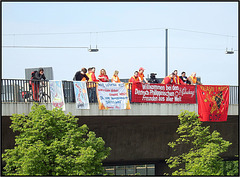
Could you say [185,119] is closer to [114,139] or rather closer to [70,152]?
[114,139]

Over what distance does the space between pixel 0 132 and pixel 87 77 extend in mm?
4462

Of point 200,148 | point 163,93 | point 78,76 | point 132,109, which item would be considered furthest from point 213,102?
point 78,76

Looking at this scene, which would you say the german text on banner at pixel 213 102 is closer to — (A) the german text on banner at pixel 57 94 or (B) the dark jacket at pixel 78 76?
(B) the dark jacket at pixel 78 76

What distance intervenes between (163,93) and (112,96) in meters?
2.69

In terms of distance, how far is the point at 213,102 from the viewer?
26.9 metres

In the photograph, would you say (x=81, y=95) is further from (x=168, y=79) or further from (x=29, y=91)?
(x=168, y=79)

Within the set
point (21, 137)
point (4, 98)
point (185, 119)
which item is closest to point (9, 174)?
point (21, 137)

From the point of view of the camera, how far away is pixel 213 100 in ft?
88.4

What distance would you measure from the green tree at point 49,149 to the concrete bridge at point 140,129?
151cm

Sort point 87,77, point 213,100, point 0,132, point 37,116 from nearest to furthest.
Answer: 1. point 37,116
2. point 0,132
3. point 87,77
4. point 213,100

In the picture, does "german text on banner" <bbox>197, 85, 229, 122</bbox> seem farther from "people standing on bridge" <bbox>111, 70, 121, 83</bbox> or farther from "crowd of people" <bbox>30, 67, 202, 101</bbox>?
"people standing on bridge" <bbox>111, 70, 121, 83</bbox>

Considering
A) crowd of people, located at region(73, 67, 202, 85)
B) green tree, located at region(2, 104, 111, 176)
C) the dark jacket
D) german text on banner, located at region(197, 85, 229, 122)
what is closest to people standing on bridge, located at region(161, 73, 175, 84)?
crowd of people, located at region(73, 67, 202, 85)

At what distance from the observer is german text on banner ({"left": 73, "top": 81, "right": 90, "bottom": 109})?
23500 millimetres

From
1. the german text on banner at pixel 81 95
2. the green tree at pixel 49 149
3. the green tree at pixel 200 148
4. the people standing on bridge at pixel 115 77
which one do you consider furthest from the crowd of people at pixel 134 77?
the green tree at pixel 49 149
